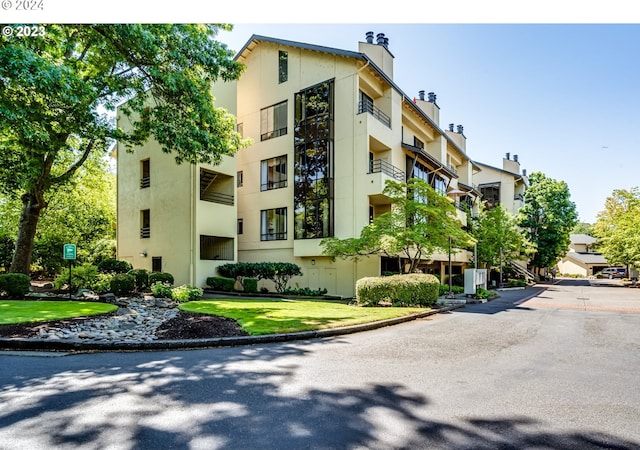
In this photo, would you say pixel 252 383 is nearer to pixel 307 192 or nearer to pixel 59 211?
pixel 307 192

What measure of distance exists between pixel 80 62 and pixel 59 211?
16.2m

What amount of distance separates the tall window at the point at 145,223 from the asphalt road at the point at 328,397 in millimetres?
18081

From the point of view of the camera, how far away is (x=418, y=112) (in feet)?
84.7

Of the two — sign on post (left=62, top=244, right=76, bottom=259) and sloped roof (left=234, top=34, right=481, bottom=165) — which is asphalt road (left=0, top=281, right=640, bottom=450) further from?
sloped roof (left=234, top=34, right=481, bottom=165)

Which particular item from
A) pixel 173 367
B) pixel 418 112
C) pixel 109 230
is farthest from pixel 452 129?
pixel 173 367

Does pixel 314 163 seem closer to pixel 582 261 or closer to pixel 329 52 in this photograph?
pixel 329 52

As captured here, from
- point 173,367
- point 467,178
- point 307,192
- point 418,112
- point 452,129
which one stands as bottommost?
point 173,367

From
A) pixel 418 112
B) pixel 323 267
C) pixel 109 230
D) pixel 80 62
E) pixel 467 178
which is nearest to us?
pixel 80 62

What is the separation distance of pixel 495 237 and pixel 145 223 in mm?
27235

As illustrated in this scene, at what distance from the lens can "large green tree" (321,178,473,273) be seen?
17.1m

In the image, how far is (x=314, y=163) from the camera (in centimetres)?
2206

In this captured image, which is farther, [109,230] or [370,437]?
[109,230]

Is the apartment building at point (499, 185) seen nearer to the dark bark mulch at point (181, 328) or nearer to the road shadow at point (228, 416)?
the dark bark mulch at point (181, 328)

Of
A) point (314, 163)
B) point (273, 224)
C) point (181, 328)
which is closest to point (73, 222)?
point (273, 224)
